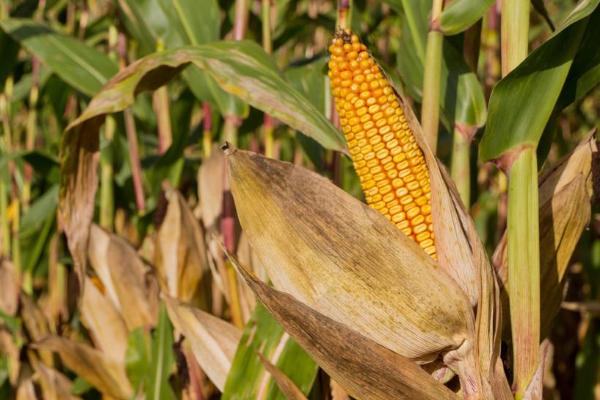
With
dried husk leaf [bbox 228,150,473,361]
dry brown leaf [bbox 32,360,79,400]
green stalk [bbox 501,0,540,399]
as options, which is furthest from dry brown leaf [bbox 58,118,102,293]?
A: green stalk [bbox 501,0,540,399]

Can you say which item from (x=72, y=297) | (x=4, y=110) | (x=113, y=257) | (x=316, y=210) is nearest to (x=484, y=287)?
(x=316, y=210)

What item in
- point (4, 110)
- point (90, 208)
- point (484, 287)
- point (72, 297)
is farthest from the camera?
point (4, 110)

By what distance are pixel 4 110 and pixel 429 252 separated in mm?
1883

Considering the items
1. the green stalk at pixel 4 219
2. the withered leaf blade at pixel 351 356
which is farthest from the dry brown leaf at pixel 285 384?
the green stalk at pixel 4 219

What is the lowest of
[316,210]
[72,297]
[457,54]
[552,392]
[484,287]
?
[552,392]

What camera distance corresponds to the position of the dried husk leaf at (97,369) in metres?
2.06

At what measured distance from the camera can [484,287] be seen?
1.09 metres

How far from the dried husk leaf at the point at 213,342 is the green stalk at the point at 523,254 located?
709 mm

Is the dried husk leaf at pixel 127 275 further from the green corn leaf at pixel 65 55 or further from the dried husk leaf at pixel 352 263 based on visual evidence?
the dried husk leaf at pixel 352 263

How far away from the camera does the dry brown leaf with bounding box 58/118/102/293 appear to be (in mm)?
1579

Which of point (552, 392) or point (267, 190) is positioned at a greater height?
point (267, 190)

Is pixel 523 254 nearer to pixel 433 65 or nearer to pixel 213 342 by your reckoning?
pixel 433 65

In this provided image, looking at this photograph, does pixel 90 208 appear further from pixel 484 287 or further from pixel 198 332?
pixel 484 287

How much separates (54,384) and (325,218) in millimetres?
1393
